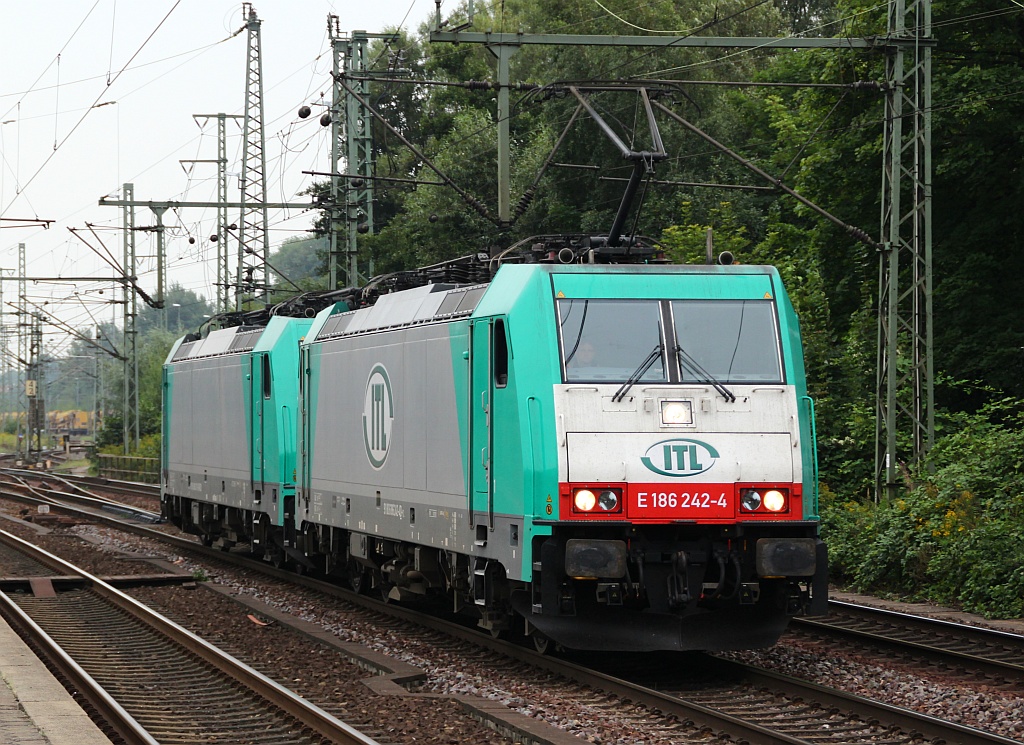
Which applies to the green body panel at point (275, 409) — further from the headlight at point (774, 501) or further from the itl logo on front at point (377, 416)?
the headlight at point (774, 501)

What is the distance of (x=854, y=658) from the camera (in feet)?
39.3

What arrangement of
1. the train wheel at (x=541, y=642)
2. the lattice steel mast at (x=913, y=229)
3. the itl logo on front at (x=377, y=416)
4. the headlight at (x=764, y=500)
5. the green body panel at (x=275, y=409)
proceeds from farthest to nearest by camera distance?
the green body panel at (x=275, y=409) → the lattice steel mast at (x=913, y=229) → the itl logo on front at (x=377, y=416) → the train wheel at (x=541, y=642) → the headlight at (x=764, y=500)

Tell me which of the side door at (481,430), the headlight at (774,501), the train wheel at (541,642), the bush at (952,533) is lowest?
the train wheel at (541,642)

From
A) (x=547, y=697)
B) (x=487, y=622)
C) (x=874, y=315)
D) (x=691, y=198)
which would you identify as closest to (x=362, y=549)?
(x=487, y=622)

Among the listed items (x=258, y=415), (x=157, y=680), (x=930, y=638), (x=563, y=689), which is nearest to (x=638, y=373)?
(x=563, y=689)

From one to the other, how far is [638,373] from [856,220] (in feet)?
50.7

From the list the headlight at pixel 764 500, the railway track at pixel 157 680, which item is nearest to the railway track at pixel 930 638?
the headlight at pixel 764 500

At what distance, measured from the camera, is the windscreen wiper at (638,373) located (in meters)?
10.8

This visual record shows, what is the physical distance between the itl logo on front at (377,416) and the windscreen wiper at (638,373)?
12.7ft

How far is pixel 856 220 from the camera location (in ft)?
83.0

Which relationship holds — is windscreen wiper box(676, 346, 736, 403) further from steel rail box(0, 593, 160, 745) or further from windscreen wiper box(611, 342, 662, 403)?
steel rail box(0, 593, 160, 745)

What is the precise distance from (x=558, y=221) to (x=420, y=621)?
97.1 ft

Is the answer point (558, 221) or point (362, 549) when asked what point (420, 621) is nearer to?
point (362, 549)

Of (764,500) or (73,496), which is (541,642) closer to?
(764,500)
